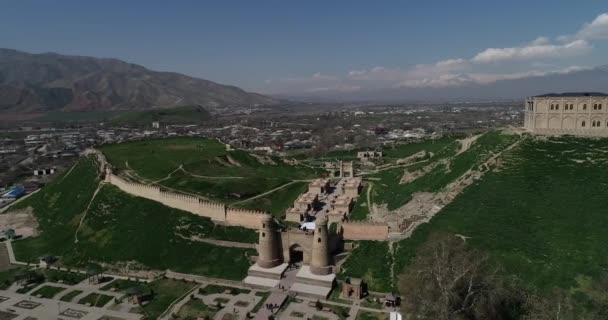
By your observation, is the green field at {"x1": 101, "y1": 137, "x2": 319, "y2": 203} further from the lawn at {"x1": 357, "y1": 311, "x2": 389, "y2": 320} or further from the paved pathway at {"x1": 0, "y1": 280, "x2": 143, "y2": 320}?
the lawn at {"x1": 357, "y1": 311, "x2": 389, "y2": 320}

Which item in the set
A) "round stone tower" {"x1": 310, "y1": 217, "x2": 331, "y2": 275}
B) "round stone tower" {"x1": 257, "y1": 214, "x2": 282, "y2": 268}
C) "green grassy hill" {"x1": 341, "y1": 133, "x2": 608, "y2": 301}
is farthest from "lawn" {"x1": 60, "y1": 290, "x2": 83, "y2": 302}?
"green grassy hill" {"x1": 341, "y1": 133, "x2": 608, "y2": 301}

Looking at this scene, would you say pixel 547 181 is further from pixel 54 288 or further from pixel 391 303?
pixel 54 288

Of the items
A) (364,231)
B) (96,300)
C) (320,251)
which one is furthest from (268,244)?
(96,300)

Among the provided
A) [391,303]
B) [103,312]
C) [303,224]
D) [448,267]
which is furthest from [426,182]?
[103,312]

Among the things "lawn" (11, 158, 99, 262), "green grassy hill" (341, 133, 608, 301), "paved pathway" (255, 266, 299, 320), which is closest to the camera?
"green grassy hill" (341, 133, 608, 301)

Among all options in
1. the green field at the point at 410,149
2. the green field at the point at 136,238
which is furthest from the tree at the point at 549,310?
the green field at the point at 410,149

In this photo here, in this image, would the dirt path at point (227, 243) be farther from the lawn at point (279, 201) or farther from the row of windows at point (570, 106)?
the row of windows at point (570, 106)

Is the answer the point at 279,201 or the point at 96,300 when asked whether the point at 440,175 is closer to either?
the point at 279,201
